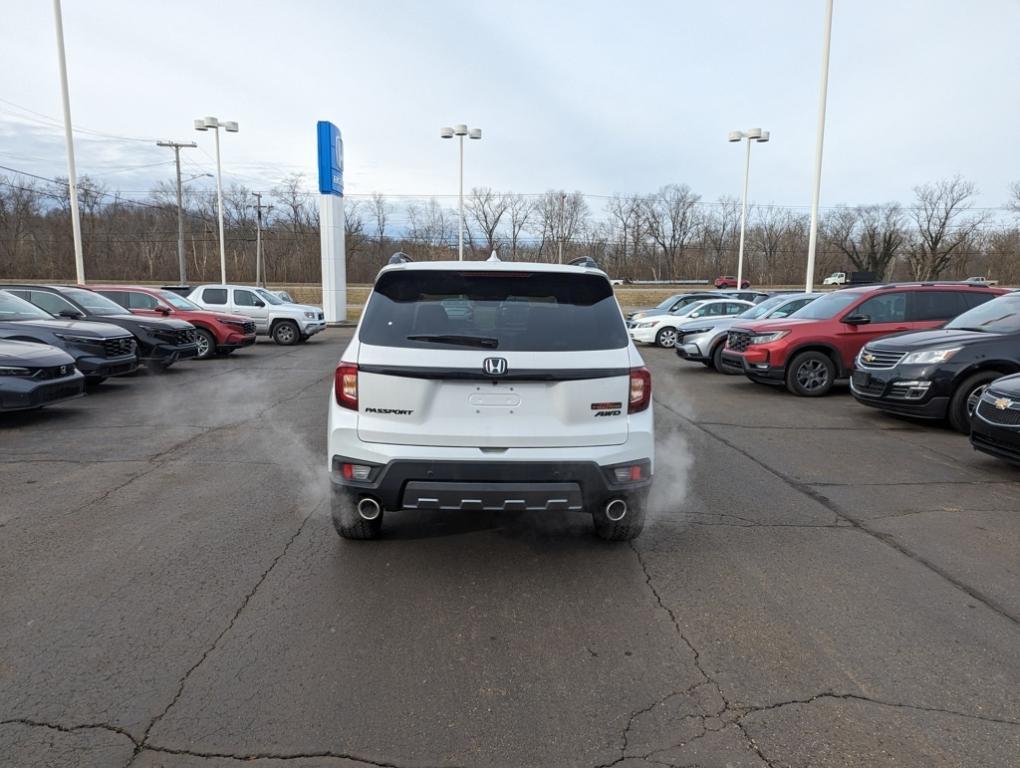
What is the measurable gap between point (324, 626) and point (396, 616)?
359 millimetres

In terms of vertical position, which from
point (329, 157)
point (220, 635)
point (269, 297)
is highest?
point (329, 157)

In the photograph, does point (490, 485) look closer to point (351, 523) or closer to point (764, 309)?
point (351, 523)

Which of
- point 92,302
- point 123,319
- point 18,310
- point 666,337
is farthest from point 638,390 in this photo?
point 666,337

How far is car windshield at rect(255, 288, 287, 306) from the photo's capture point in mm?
20609

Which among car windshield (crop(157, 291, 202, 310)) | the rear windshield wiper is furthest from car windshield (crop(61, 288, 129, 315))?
the rear windshield wiper

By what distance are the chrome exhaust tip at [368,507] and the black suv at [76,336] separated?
25.7 feet

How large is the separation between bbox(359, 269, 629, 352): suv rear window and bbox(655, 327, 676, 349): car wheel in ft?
Result: 55.6

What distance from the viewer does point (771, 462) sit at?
6656mm

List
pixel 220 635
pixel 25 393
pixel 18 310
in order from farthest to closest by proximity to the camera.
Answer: pixel 18 310
pixel 25 393
pixel 220 635

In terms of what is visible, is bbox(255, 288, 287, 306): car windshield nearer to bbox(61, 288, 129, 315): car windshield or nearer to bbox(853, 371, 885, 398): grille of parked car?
bbox(61, 288, 129, 315): car windshield

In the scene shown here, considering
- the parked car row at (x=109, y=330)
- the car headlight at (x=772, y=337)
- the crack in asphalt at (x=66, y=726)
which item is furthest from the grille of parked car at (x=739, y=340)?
the crack in asphalt at (x=66, y=726)

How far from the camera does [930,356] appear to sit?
7.95 metres

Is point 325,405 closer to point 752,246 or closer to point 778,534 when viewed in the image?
point 778,534

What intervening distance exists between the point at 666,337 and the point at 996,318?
39.8 ft
